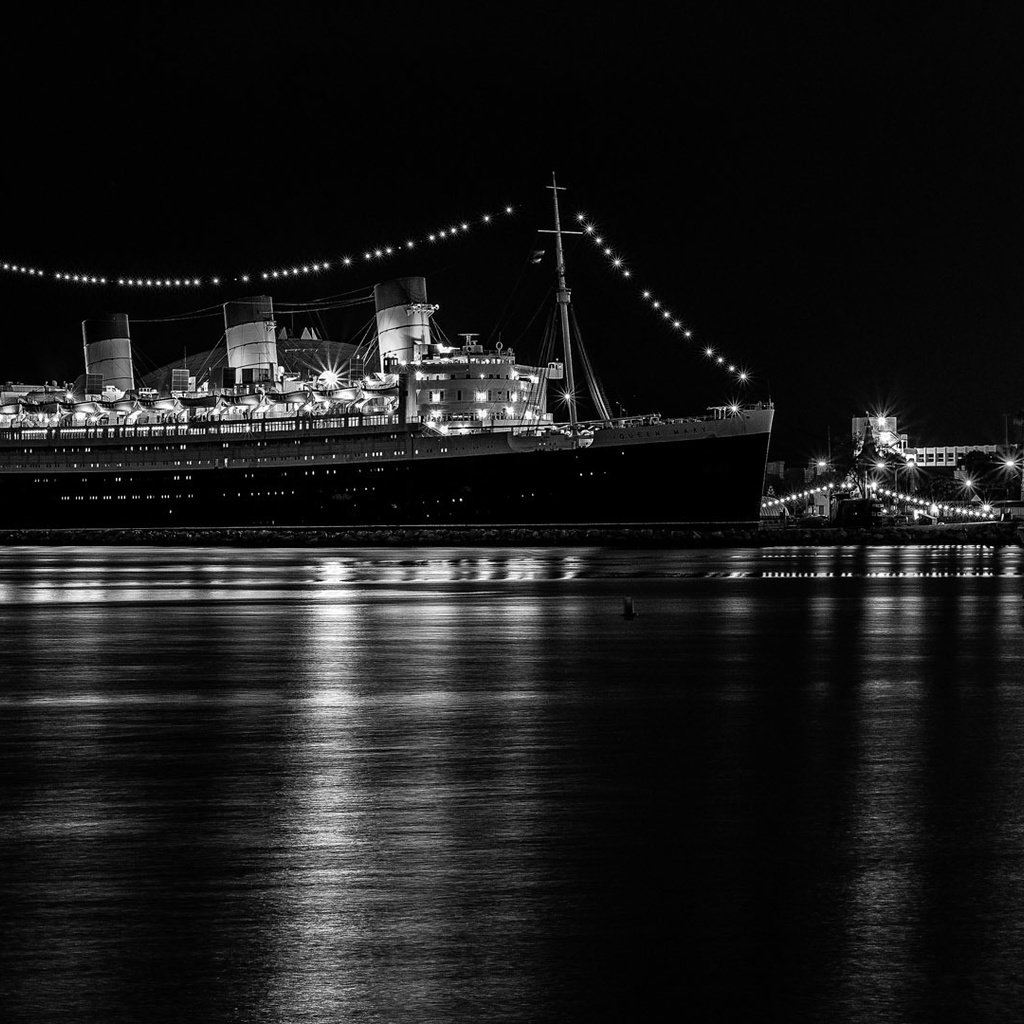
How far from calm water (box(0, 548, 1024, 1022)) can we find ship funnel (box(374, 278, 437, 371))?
7951 centimetres

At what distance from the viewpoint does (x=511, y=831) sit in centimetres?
790

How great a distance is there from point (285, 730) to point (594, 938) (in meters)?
6.36

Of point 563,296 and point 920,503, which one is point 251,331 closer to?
point 563,296

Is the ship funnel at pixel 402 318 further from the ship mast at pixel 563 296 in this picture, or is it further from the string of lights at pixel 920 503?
the string of lights at pixel 920 503

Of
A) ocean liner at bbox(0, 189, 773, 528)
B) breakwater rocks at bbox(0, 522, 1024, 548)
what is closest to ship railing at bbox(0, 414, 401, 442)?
ocean liner at bbox(0, 189, 773, 528)

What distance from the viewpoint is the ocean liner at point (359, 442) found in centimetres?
8656

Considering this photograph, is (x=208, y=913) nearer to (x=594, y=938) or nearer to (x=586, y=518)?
(x=594, y=938)

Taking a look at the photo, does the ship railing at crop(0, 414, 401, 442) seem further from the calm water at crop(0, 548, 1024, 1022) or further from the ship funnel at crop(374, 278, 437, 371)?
the calm water at crop(0, 548, 1024, 1022)

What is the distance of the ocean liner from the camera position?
8656 centimetres

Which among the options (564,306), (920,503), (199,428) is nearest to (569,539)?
(564,306)

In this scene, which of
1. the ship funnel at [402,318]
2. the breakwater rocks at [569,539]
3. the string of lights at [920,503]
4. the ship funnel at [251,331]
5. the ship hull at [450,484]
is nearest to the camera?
the breakwater rocks at [569,539]

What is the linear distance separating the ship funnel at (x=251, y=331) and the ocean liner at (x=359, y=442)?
0.46ft

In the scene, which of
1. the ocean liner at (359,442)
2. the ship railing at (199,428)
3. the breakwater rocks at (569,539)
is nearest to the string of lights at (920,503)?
the ocean liner at (359,442)

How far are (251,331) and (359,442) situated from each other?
56.9 ft
